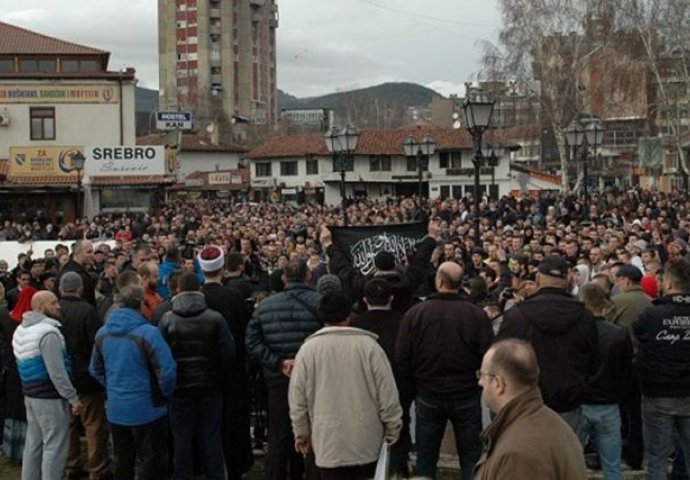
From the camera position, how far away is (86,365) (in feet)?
24.9

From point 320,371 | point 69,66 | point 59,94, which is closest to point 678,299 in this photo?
point 320,371

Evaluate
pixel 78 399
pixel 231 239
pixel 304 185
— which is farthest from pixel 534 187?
pixel 78 399

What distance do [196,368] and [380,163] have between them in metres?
59.6

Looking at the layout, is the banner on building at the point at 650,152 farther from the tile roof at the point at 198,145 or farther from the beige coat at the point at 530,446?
the beige coat at the point at 530,446

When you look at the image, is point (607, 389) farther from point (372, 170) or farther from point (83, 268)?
point (372, 170)

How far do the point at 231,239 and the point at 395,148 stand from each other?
47.7m

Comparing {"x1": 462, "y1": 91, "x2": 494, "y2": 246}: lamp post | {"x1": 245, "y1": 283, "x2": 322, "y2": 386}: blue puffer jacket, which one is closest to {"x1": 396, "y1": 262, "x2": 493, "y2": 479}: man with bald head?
{"x1": 245, "y1": 283, "x2": 322, "y2": 386}: blue puffer jacket

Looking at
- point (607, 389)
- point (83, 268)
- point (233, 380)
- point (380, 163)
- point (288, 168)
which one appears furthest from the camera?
point (288, 168)

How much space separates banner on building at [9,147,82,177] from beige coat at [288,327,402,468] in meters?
35.5

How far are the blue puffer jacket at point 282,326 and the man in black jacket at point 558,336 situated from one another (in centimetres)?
150

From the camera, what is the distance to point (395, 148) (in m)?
65.4

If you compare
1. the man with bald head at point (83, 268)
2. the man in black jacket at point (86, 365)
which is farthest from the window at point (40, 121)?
→ the man in black jacket at point (86, 365)

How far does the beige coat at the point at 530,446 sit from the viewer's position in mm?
3381

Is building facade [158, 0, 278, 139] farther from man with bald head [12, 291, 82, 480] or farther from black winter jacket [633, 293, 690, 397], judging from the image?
black winter jacket [633, 293, 690, 397]
